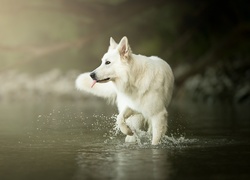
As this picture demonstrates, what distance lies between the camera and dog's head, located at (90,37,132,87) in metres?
7.60

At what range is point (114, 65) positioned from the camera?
301 inches

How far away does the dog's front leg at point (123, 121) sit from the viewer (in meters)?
8.02

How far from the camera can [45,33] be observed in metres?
25.7

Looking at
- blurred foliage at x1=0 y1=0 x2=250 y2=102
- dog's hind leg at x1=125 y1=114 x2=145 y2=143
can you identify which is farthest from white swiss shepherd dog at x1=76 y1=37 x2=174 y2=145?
blurred foliage at x1=0 y1=0 x2=250 y2=102

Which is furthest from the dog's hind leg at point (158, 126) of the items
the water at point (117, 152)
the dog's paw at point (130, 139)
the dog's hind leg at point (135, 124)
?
the dog's paw at point (130, 139)

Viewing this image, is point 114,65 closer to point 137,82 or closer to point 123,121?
point 137,82

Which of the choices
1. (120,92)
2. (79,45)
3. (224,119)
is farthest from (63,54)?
(120,92)

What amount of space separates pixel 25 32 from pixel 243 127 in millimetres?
17187

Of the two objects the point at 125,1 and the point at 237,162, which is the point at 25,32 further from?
the point at 237,162

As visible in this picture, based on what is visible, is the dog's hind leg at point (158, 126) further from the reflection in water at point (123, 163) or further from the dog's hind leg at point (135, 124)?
the dog's hind leg at point (135, 124)

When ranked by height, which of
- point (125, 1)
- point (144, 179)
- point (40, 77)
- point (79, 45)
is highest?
point (125, 1)

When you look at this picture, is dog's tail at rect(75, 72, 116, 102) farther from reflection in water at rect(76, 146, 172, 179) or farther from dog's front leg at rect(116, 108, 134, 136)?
reflection in water at rect(76, 146, 172, 179)

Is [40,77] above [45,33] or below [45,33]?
below

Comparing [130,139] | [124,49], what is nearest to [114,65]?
[124,49]
